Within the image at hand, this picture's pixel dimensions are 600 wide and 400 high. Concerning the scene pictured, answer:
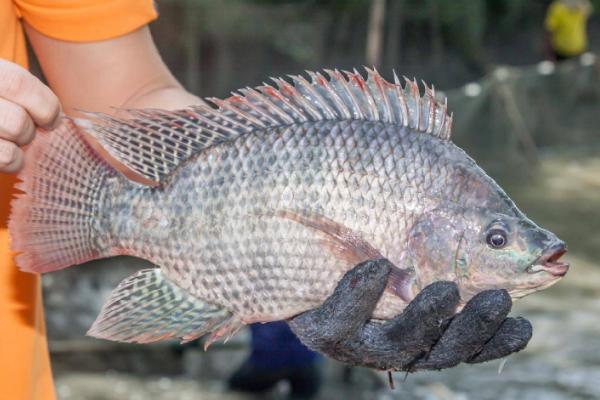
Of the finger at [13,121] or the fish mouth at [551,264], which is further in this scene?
the fish mouth at [551,264]

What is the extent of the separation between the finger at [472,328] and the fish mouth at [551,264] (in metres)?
0.11

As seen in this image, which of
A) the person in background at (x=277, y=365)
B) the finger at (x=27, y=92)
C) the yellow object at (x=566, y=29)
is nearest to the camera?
the finger at (x=27, y=92)

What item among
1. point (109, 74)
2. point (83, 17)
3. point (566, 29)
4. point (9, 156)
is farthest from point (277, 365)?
point (566, 29)

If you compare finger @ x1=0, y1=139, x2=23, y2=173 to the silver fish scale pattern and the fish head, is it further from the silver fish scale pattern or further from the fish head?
the fish head

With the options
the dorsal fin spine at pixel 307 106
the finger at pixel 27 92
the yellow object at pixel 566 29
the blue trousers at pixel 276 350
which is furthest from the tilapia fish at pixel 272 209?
the yellow object at pixel 566 29

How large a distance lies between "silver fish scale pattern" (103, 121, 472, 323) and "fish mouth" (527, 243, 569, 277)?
8.0 inches

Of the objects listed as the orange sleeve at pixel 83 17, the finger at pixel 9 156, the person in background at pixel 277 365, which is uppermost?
the orange sleeve at pixel 83 17

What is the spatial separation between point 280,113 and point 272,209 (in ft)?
0.63

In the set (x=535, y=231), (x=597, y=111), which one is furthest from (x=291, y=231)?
(x=597, y=111)

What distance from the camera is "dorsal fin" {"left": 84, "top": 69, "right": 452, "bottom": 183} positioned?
1.89m

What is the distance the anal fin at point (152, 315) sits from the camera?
1.89 meters

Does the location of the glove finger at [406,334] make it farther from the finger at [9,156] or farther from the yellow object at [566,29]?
the yellow object at [566,29]

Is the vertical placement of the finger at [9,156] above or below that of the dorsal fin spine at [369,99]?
below

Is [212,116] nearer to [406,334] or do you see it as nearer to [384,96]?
[384,96]
